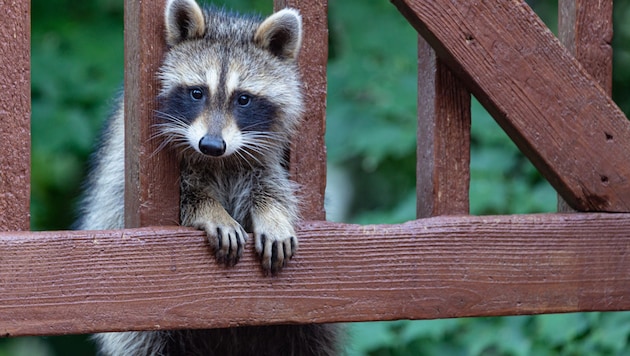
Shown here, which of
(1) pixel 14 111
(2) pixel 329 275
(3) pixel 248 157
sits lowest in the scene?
(2) pixel 329 275

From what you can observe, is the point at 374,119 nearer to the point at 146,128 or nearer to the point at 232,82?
the point at 232,82

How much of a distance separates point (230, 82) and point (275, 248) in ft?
2.94

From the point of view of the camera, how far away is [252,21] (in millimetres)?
3471

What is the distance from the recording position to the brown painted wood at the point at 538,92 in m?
2.54

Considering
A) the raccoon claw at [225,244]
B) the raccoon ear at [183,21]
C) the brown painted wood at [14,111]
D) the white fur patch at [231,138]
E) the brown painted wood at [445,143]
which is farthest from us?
the white fur patch at [231,138]

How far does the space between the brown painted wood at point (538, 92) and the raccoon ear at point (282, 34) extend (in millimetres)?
378

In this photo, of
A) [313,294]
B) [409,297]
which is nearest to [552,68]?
[409,297]

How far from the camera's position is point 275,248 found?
2424 mm

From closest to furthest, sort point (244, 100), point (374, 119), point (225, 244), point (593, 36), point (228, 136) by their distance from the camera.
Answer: point (225, 244), point (593, 36), point (228, 136), point (244, 100), point (374, 119)

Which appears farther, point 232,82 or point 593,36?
point 232,82

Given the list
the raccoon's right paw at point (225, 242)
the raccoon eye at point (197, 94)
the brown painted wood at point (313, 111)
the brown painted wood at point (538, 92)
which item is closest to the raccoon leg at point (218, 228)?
the raccoon's right paw at point (225, 242)

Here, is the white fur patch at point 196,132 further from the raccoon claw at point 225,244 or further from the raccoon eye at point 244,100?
the raccoon claw at point 225,244

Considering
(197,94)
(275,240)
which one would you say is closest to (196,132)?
(197,94)

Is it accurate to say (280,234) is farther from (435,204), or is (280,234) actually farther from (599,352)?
(599,352)
